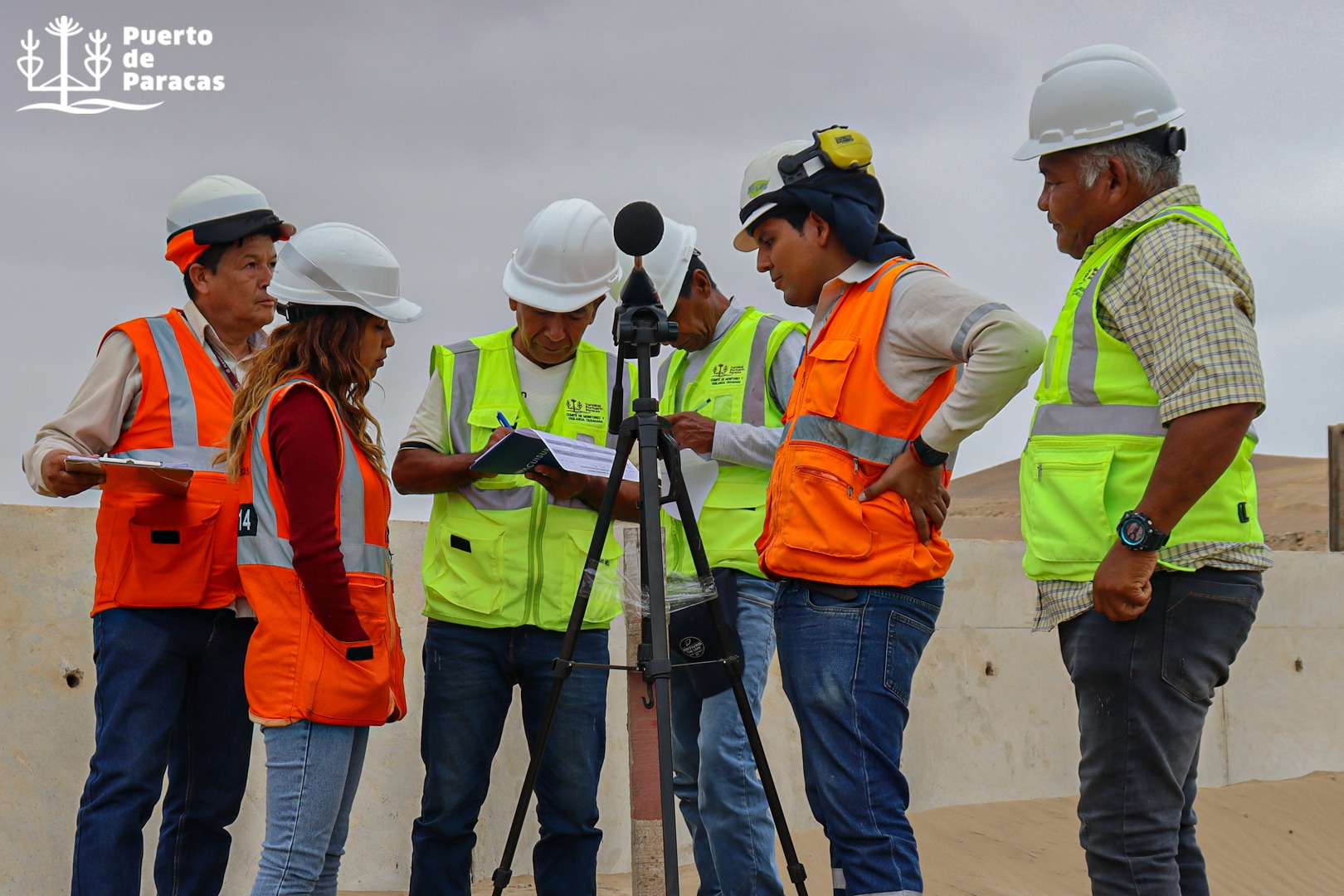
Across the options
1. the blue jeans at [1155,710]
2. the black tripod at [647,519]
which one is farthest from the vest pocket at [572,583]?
the blue jeans at [1155,710]

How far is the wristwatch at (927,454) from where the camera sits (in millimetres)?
2748

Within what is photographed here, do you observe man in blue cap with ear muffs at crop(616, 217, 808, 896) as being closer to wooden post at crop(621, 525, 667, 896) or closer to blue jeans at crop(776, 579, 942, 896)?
wooden post at crop(621, 525, 667, 896)

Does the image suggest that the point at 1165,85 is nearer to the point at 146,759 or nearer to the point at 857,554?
the point at 857,554

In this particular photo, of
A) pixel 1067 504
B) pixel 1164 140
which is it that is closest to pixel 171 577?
pixel 1067 504

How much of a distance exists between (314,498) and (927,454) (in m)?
1.36

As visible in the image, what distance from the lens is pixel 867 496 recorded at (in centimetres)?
276

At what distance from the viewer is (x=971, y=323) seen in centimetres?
272

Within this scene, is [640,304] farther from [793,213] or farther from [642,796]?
[642,796]

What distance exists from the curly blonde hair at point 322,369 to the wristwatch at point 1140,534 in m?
1.74

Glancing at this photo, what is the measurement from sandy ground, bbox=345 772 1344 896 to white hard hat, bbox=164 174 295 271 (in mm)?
2974

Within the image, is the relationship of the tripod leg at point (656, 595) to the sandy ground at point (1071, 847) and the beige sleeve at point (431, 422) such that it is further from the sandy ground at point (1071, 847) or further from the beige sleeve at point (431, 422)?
the sandy ground at point (1071, 847)

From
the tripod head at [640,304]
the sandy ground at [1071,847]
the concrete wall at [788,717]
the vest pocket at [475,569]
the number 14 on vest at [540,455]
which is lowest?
the sandy ground at [1071,847]

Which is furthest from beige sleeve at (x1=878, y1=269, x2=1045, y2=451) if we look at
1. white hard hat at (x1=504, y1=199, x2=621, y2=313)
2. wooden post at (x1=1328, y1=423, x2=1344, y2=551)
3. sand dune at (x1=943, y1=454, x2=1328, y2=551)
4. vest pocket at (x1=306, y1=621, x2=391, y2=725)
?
sand dune at (x1=943, y1=454, x2=1328, y2=551)

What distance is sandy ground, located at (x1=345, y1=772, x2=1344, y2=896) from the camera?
608 cm
